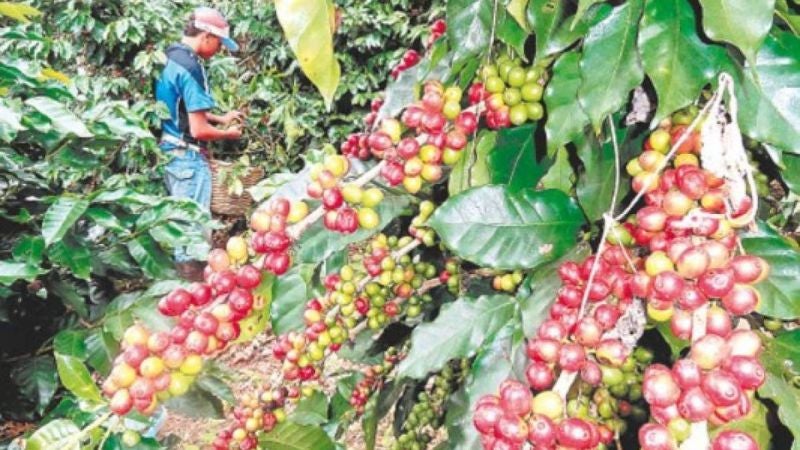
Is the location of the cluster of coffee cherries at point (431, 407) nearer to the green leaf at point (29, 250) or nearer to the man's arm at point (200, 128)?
the green leaf at point (29, 250)

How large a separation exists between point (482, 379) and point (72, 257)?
1017 mm

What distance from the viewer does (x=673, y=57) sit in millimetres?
626

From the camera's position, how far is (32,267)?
1.29 metres

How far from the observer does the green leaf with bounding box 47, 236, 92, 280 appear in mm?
1442

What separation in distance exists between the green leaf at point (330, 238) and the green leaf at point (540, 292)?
0.21m

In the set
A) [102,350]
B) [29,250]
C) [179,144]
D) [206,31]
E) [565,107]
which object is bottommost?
[179,144]

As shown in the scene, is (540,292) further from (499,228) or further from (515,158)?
(515,158)

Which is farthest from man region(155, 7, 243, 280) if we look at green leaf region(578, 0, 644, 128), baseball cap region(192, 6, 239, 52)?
green leaf region(578, 0, 644, 128)

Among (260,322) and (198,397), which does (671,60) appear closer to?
(260,322)

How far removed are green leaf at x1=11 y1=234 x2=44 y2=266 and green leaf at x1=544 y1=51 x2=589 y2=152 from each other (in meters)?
1.07

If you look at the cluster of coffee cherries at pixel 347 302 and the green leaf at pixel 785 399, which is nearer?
the green leaf at pixel 785 399

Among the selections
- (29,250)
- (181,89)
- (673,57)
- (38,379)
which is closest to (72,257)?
(29,250)

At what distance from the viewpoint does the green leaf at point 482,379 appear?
0.79m

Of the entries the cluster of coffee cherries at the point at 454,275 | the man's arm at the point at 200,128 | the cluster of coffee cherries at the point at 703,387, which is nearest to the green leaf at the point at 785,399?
the cluster of coffee cherries at the point at 703,387
